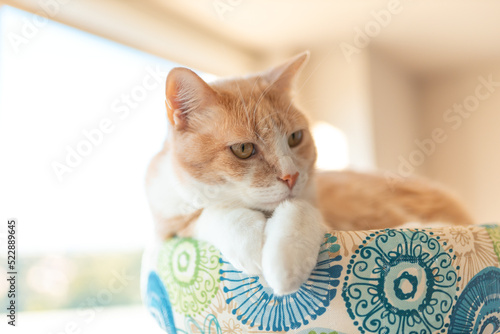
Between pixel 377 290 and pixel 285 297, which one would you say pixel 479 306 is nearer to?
pixel 377 290

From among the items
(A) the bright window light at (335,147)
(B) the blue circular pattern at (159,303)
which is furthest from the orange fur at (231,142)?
(A) the bright window light at (335,147)

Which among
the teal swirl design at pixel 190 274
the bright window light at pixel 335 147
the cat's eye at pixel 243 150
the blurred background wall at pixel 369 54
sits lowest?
the teal swirl design at pixel 190 274

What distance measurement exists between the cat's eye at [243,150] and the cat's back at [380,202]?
345 millimetres

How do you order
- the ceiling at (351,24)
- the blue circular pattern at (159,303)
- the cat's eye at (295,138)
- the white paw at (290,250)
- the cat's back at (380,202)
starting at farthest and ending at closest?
the ceiling at (351,24) < the cat's back at (380,202) < the cat's eye at (295,138) < the blue circular pattern at (159,303) < the white paw at (290,250)

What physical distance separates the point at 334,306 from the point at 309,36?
311 cm

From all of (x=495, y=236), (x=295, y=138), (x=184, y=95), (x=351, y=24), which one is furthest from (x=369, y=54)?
(x=495, y=236)

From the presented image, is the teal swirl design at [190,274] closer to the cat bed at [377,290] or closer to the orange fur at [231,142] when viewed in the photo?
the cat bed at [377,290]

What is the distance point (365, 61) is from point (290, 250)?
3348mm

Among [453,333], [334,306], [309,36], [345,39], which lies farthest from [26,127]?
[345,39]

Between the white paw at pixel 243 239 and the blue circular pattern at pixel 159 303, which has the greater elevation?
the white paw at pixel 243 239

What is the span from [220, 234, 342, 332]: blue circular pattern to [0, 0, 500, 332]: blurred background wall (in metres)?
1.44

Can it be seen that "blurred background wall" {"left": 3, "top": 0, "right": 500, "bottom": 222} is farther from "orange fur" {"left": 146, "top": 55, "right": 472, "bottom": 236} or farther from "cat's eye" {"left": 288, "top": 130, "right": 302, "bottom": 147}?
"cat's eye" {"left": 288, "top": 130, "right": 302, "bottom": 147}

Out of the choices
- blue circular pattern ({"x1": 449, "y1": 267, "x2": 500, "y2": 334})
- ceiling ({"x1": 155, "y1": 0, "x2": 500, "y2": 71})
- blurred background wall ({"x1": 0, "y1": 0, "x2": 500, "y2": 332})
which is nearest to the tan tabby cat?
blue circular pattern ({"x1": 449, "y1": 267, "x2": 500, "y2": 334})

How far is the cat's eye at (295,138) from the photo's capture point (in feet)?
3.13
